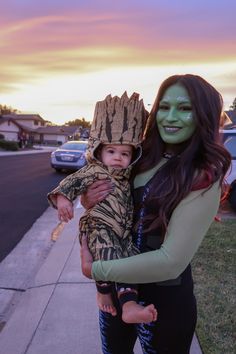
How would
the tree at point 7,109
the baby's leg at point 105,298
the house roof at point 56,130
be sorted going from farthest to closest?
the tree at point 7,109
the house roof at point 56,130
the baby's leg at point 105,298

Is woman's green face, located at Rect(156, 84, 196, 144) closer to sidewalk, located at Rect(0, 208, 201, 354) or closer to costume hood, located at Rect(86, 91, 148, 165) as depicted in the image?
costume hood, located at Rect(86, 91, 148, 165)

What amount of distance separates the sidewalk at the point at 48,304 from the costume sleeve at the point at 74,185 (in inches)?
76.4

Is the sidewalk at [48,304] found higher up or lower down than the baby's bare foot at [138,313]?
lower down

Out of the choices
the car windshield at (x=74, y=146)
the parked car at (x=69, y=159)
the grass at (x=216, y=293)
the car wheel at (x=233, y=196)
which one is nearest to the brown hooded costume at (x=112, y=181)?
the grass at (x=216, y=293)

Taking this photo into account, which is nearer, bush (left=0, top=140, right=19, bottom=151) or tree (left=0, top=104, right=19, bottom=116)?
bush (left=0, top=140, right=19, bottom=151)

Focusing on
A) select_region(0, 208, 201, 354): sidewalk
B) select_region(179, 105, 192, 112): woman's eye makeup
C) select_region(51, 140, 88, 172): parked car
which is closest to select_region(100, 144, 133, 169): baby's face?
select_region(179, 105, 192, 112): woman's eye makeup

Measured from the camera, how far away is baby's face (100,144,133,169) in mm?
1914

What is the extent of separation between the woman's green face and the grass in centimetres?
225

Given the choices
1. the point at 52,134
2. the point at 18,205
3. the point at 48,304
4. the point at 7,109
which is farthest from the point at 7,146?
the point at 7,109

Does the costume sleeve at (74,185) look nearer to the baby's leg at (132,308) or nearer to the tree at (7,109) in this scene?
the baby's leg at (132,308)

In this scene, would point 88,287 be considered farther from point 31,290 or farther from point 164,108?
point 164,108

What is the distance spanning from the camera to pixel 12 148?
50.8 metres

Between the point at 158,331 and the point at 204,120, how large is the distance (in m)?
0.88

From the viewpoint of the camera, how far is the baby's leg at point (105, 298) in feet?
6.01
